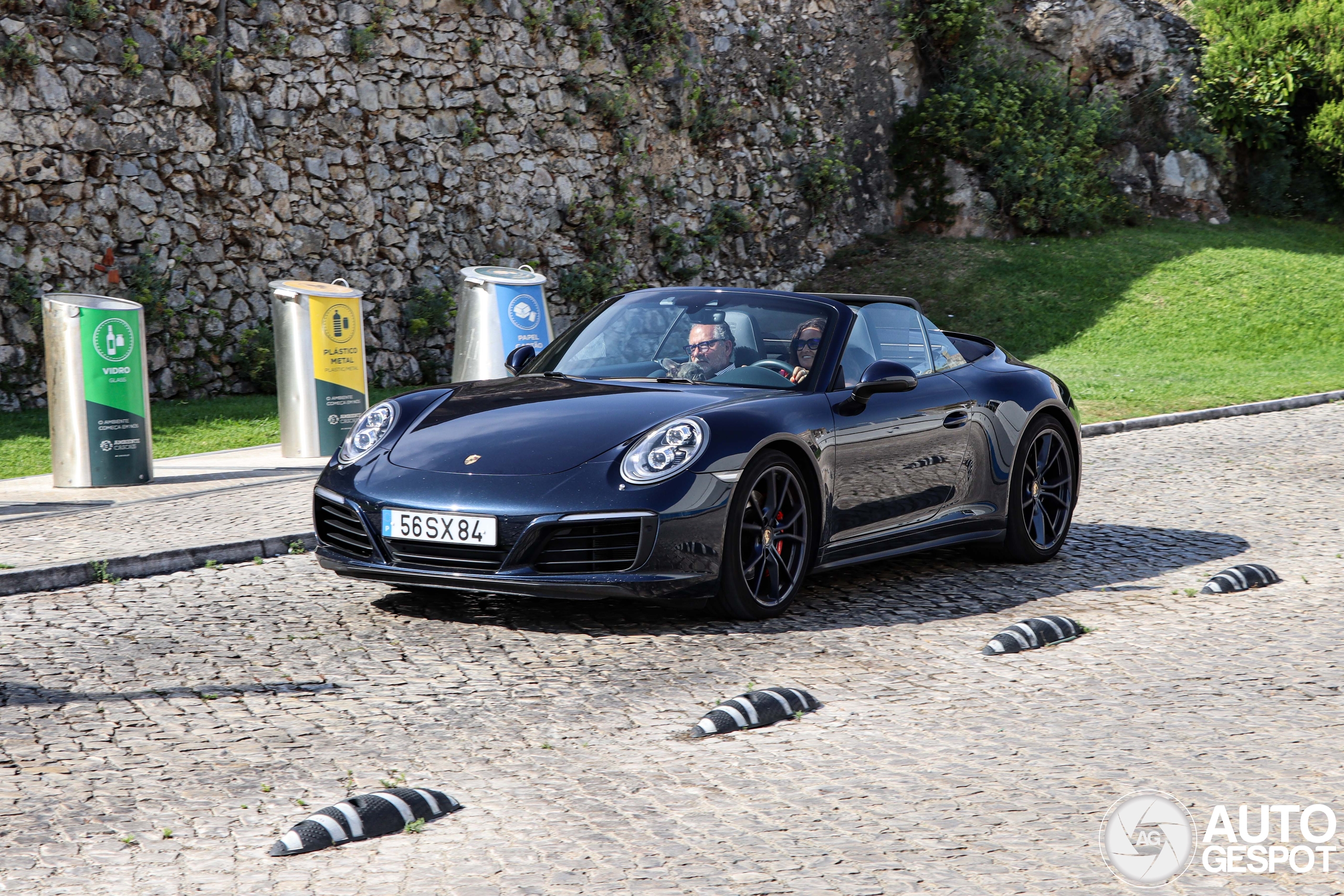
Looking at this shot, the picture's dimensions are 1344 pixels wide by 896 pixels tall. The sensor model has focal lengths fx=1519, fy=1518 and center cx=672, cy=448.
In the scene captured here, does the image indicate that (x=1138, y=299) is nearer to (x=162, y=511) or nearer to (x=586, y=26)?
(x=586, y=26)

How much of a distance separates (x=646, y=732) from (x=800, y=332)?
279 cm

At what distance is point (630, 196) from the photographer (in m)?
20.5

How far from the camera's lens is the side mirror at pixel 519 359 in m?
7.58

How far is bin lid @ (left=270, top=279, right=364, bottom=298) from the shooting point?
1162 cm

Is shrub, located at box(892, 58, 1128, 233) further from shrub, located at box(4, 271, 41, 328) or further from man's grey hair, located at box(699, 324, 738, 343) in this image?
man's grey hair, located at box(699, 324, 738, 343)

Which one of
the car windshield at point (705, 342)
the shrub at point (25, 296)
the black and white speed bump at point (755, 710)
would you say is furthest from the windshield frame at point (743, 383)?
the shrub at point (25, 296)

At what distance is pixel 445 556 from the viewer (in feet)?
19.6

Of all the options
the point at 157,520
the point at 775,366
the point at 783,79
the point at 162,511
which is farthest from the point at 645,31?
the point at 775,366

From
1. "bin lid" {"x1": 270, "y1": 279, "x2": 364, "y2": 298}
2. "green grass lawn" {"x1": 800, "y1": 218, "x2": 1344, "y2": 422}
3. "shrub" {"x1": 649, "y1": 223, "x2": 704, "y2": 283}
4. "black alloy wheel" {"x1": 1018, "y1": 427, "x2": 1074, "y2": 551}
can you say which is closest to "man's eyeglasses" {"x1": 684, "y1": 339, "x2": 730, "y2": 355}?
"black alloy wheel" {"x1": 1018, "y1": 427, "x2": 1074, "y2": 551}

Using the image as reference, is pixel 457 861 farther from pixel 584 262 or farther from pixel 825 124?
pixel 825 124

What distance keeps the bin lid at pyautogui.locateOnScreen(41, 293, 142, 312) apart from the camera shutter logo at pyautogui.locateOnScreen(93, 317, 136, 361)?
8 centimetres

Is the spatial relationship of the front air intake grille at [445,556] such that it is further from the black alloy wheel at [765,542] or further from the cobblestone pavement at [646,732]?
the black alloy wheel at [765,542]

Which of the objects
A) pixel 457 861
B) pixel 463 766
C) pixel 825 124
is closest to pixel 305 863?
pixel 457 861

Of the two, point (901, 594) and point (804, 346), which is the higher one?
Answer: point (804, 346)
